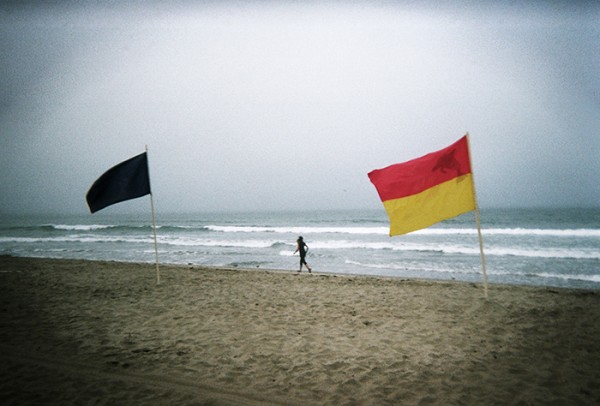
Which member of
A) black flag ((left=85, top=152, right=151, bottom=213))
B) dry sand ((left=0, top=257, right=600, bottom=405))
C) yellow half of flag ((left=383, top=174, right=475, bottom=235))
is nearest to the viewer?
dry sand ((left=0, top=257, right=600, bottom=405))

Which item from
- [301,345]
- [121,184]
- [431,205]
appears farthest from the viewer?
[121,184]

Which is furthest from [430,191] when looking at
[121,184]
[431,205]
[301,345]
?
[121,184]

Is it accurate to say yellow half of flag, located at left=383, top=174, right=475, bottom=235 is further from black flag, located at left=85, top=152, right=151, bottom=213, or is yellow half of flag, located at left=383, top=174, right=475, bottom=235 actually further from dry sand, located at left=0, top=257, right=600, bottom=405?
black flag, located at left=85, top=152, right=151, bottom=213

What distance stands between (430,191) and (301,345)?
4.19 metres

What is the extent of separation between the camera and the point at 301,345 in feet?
17.4

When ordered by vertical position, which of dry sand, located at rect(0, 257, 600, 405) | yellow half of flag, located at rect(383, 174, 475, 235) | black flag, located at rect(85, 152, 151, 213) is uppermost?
black flag, located at rect(85, 152, 151, 213)

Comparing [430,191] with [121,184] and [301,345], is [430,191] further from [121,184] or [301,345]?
[121,184]

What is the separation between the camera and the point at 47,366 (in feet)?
14.3

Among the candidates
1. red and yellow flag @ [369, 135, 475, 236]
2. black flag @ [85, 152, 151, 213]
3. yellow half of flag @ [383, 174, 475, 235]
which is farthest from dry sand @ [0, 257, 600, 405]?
black flag @ [85, 152, 151, 213]

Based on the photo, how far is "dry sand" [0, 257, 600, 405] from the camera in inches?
149

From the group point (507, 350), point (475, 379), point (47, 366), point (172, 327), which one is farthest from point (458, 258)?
point (47, 366)

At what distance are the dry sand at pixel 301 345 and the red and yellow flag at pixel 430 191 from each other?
2.21m

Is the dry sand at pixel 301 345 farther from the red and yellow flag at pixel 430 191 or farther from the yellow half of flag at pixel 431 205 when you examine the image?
the red and yellow flag at pixel 430 191

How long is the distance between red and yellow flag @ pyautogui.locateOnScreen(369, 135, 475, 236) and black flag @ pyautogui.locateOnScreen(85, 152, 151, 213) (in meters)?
6.61
